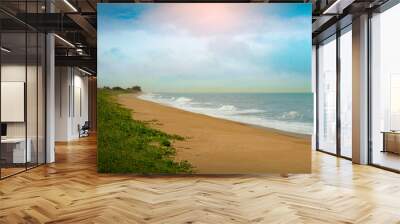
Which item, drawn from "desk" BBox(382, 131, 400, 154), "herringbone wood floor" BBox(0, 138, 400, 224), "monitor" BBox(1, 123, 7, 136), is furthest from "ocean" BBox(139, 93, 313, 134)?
"monitor" BBox(1, 123, 7, 136)

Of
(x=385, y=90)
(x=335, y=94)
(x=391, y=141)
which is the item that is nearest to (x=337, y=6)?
(x=385, y=90)

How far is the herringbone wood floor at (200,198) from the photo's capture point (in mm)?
4074

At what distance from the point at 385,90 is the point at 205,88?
3686 mm

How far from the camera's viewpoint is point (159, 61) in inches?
Answer: 272

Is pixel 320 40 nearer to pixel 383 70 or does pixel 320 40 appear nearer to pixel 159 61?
pixel 383 70

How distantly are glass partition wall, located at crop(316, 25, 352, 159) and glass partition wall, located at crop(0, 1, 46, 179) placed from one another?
6911 millimetres

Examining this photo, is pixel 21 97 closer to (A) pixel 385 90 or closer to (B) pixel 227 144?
(B) pixel 227 144

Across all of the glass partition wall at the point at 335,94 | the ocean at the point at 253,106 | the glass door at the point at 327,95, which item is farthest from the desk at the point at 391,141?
the glass door at the point at 327,95

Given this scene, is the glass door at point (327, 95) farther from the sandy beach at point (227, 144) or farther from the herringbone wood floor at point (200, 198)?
the sandy beach at point (227, 144)

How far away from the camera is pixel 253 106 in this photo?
22.8 feet

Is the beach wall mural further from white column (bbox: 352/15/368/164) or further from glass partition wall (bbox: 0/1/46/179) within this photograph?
white column (bbox: 352/15/368/164)

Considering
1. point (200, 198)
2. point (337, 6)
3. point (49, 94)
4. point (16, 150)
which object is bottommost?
point (200, 198)

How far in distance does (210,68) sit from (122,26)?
175cm

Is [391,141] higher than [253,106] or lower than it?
lower
